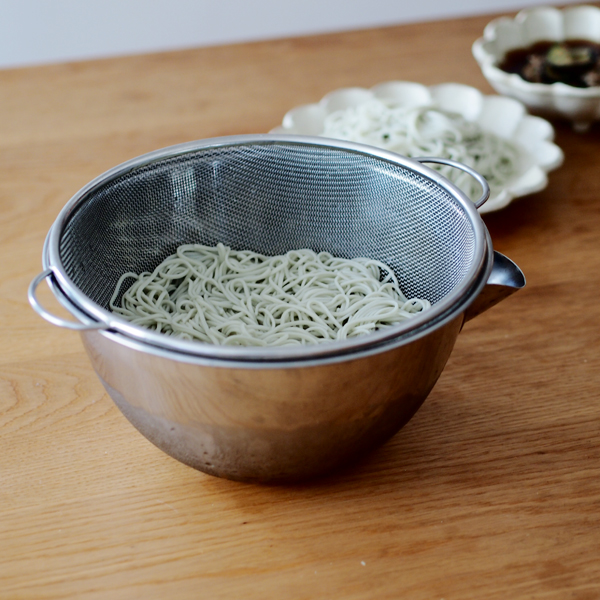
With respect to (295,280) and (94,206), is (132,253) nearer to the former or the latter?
(94,206)

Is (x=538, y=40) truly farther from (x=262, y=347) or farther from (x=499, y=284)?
(x=262, y=347)

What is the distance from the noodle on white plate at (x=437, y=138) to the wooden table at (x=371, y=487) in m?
0.09

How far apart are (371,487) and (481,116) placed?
102 centimetres

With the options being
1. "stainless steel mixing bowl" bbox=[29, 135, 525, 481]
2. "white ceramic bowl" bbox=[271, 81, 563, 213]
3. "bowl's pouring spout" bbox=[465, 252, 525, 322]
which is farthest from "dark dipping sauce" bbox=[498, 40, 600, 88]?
"bowl's pouring spout" bbox=[465, 252, 525, 322]

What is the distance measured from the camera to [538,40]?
67.4 inches

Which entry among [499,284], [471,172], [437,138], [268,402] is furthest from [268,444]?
[437,138]

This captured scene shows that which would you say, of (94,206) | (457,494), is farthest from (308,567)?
(94,206)

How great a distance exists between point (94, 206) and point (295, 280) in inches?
12.0

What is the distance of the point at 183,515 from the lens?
0.79 meters

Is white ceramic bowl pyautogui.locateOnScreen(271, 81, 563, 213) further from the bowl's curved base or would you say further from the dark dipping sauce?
the bowl's curved base

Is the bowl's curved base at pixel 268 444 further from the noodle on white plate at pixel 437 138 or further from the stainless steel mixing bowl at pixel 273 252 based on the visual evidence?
the noodle on white plate at pixel 437 138

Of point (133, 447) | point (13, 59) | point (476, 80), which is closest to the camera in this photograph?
point (133, 447)

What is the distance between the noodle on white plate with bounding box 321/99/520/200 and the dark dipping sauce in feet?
0.89

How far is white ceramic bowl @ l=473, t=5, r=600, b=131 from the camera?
147 cm
